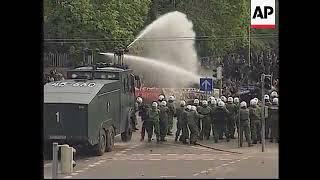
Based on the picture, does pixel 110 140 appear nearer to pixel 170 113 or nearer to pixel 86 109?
pixel 86 109

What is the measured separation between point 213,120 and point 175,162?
10.8ft

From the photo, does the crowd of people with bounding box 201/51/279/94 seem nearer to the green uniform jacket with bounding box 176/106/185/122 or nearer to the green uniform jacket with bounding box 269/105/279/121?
the green uniform jacket with bounding box 176/106/185/122

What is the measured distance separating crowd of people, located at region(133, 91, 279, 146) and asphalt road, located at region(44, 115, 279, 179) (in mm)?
262

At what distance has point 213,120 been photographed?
1516 cm

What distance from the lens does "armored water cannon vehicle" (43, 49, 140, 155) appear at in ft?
40.7

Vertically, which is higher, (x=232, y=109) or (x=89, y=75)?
(x=89, y=75)

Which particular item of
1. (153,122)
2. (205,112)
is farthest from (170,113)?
(205,112)

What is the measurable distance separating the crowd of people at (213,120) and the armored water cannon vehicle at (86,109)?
101 cm

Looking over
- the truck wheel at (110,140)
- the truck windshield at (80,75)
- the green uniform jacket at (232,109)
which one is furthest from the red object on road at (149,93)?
the truck wheel at (110,140)

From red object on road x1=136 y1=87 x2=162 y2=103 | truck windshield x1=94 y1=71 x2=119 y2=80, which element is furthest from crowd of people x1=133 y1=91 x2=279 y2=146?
red object on road x1=136 y1=87 x2=162 y2=103

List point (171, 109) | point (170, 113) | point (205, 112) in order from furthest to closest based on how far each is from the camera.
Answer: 1. point (171, 109)
2. point (170, 113)
3. point (205, 112)

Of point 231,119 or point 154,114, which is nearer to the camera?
point 231,119
